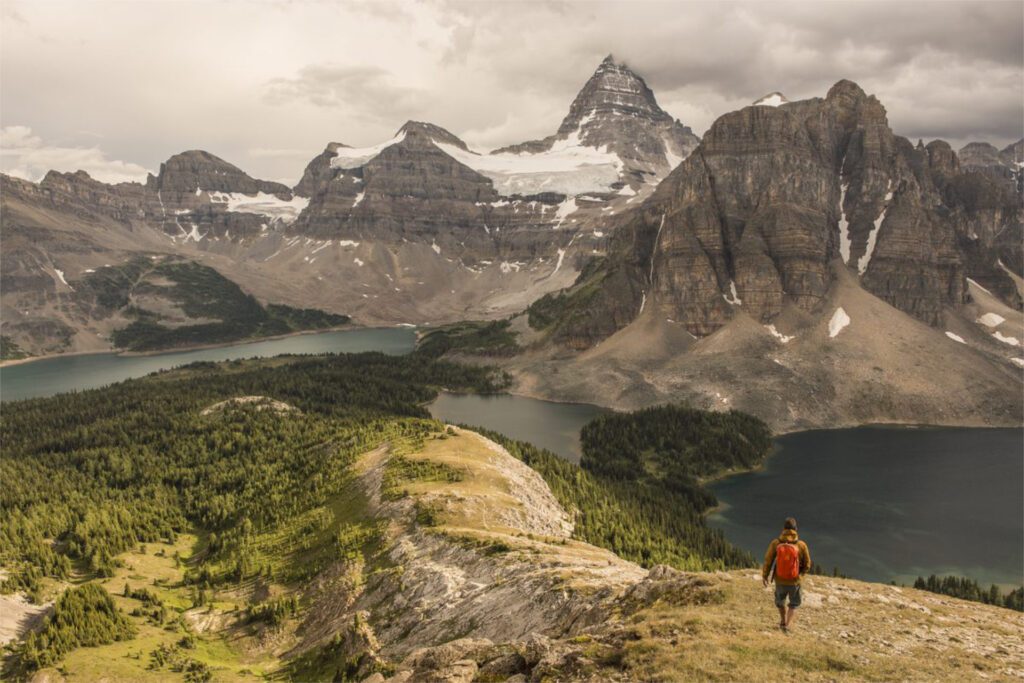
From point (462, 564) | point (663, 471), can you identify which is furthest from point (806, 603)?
point (663, 471)

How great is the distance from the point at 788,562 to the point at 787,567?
0.74ft

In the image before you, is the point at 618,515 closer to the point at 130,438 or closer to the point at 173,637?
the point at 173,637

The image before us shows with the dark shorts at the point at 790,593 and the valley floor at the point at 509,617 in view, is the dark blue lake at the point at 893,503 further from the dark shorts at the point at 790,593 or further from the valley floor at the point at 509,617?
the dark shorts at the point at 790,593

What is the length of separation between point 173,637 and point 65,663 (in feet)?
32.9

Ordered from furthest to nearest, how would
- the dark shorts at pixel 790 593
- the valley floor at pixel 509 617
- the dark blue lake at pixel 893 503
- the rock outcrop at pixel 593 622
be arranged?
1. the dark blue lake at pixel 893 503
2. the dark shorts at pixel 790 593
3. the valley floor at pixel 509 617
4. the rock outcrop at pixel 593 622

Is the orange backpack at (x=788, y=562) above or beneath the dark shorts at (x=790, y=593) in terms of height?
above

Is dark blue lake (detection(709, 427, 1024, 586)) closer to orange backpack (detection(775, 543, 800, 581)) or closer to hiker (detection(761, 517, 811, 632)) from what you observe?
hiker (detection(761, 517, 811, 632))

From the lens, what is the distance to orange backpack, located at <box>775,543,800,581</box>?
25812 millimetres

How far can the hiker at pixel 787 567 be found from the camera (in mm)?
25766

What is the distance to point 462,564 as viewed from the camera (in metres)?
51.9

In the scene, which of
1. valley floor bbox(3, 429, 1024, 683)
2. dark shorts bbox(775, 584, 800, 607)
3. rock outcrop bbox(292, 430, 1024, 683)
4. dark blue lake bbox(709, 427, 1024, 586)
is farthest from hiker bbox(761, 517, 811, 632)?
dark blue lake bbox(709, 427, 1024, 586)

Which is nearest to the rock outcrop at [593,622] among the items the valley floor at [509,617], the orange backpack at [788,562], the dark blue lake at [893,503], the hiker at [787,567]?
the valley floor at [509,617]

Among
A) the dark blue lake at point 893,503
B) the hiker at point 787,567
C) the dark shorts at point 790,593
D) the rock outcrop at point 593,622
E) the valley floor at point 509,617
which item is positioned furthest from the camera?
the dark blue lake at point 893,503

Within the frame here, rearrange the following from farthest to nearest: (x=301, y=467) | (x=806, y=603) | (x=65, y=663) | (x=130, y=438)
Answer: (x=130, y=438) → (x=301, y=467) → (x=65, y=663) → (x=806, y=603)
